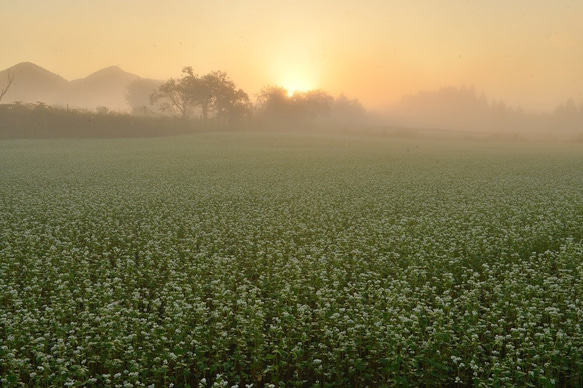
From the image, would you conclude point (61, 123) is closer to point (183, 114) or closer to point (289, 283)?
point (183, 114)

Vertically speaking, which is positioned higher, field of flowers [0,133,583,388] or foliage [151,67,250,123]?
foliage [151,67,250,123]

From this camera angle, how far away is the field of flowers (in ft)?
27.8

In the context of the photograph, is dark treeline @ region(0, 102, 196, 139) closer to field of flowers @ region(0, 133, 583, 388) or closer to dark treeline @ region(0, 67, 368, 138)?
dark treeline @ region(0, 67, 368, 138)

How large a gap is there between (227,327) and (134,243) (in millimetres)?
7728

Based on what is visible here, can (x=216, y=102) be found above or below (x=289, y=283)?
above

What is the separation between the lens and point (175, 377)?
835 centimetres

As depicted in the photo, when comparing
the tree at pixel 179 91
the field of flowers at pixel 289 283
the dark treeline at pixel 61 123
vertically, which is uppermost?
the tree at pixel 179 91

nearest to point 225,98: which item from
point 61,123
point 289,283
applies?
point 61,123

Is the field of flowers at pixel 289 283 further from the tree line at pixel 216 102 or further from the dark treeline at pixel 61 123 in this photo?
the tree line at pixel 216 102

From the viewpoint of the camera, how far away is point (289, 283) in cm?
1252

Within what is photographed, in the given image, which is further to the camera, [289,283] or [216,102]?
[216,102]

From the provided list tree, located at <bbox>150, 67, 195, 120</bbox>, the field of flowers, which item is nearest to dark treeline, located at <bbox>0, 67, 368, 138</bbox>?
tree, located at <bbox>150, 67, 195, 120</bbox>

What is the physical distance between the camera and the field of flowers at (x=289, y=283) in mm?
8477

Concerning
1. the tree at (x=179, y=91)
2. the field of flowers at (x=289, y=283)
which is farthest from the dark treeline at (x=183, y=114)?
the field of flowers at (x=289, y=283)
